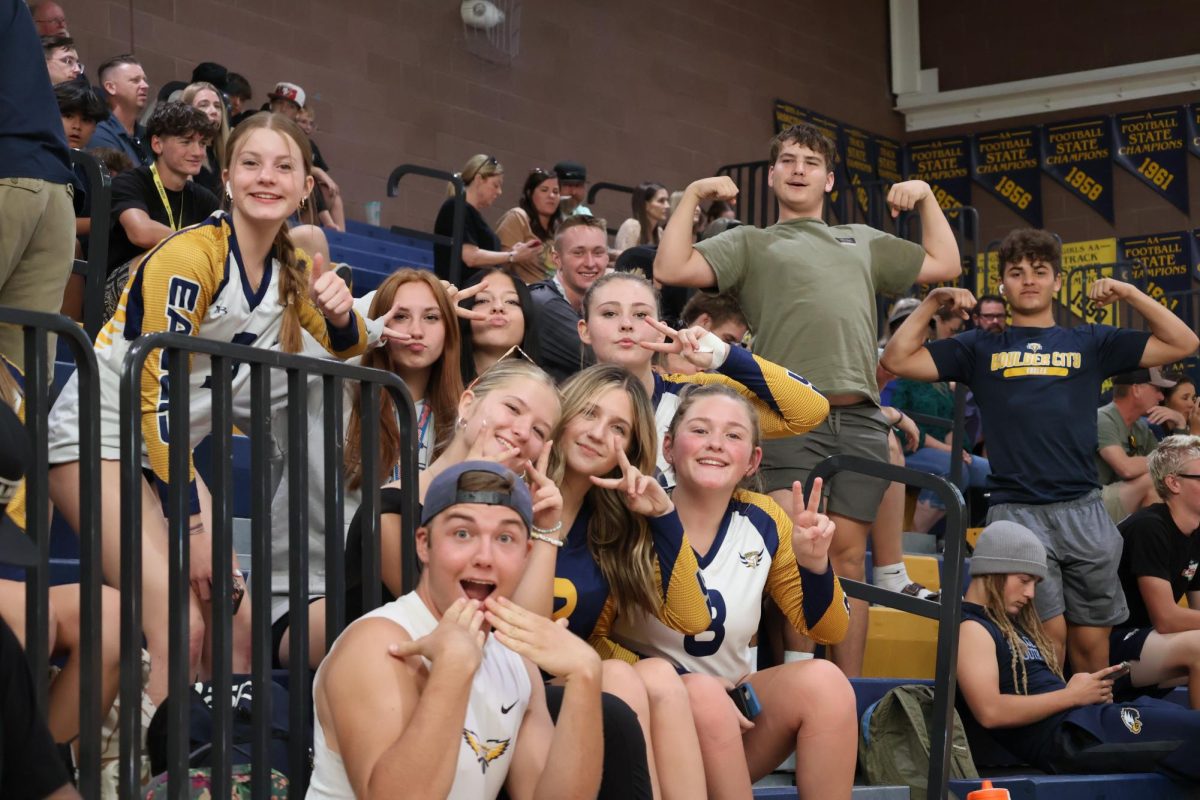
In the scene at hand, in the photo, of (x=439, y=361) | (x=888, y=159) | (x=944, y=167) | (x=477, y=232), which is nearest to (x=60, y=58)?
(x=477, y=232)

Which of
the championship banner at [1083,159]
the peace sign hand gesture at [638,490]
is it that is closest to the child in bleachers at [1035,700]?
the peace sign hand gesture at [638,490]

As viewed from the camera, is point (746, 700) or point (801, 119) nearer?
point (746, 700)

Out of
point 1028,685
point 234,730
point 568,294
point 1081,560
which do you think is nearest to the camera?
point 234,730

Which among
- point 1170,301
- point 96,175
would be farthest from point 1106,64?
point 96,175

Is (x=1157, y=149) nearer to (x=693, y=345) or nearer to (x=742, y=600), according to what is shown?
(x=693, y=345)

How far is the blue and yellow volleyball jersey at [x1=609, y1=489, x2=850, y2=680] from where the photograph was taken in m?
3.71

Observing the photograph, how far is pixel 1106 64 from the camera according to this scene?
614 inches

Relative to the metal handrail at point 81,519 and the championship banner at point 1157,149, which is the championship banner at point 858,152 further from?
the metal handrail at point 81,519

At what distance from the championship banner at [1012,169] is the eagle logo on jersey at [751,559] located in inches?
495

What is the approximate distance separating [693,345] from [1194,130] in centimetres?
1211

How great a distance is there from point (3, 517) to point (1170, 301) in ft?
43.7

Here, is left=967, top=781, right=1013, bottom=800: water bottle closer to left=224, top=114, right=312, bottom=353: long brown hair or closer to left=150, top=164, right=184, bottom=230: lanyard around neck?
left=224, top=114, right=312, bottom=353: long brown hair

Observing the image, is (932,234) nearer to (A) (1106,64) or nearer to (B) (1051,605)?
(B) (1051,605)

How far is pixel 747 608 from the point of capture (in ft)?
12.2
